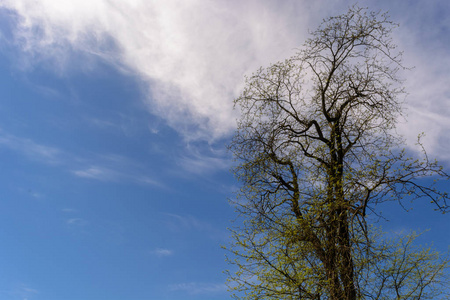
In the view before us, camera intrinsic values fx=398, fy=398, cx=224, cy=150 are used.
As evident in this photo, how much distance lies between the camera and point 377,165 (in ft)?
30.9

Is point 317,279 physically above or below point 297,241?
below

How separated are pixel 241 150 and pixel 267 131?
101 cm

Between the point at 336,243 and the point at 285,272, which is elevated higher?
the point at 336,243

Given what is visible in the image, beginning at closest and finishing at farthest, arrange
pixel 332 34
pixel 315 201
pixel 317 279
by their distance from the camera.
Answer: pixel 317 279, pixel 315 201, pixel 332 34

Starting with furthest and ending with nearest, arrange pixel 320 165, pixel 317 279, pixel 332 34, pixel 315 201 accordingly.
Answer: pixel 332 34 → pixel 320 165 → pixel 315 201 → pixel 317 279

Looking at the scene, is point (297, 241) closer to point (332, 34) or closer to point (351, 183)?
point (351, 183)

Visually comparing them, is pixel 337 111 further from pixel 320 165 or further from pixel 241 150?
pixel 241 150

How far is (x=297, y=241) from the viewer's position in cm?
→ 977

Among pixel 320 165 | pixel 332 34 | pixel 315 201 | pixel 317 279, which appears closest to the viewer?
pixel 317 279

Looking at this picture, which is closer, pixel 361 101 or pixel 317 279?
pixel 317 279

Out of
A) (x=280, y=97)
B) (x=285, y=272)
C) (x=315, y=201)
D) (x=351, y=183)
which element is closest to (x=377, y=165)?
(x=351, y=183)

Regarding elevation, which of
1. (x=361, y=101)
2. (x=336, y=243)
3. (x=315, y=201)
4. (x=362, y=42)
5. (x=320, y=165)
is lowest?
(x=336, y=243)

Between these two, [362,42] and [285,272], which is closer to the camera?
[285,272]

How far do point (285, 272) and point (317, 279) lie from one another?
73 centimetres
